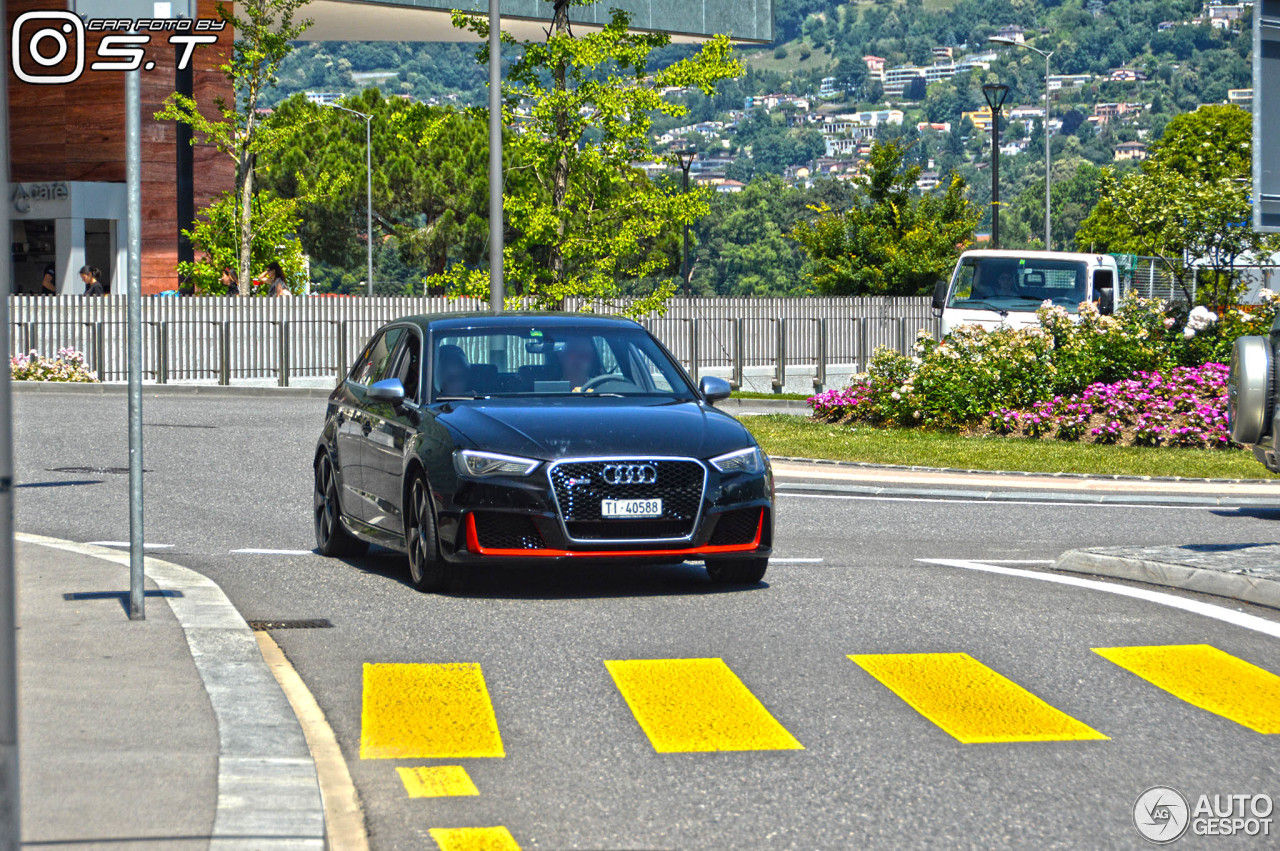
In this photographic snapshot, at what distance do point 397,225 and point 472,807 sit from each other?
2752 inches

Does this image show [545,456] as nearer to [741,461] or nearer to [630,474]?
[630,474]

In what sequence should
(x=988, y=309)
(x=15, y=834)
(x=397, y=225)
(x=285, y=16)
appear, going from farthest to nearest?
(x=397, y=225)
(x=285, y=16)
(x=988, y=309)
(x=15, y=834)

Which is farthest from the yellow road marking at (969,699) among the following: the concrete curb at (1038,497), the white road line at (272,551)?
the concrete curb at (1038,497)

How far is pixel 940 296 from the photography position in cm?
2711

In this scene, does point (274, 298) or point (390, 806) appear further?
point (274, 298)

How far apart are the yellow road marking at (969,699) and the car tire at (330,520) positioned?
4.39m

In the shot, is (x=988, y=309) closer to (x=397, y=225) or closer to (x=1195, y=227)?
(x=1195, y=227)

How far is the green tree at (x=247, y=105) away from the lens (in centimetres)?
3766

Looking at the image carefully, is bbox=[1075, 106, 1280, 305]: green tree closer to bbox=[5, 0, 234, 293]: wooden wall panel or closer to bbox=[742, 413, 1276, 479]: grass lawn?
bbox=[742, 413, 1276, 479]: grass lawn

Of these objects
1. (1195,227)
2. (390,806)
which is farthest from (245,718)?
(1195,227)

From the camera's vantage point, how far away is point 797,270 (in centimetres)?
16062

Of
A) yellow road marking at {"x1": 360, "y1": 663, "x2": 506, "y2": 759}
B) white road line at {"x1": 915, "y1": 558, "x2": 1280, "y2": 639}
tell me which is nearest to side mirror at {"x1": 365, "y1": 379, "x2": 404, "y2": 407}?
yellow road marking at {"x1": 360, "y1": 663, "x2": 506, "y2": 759}

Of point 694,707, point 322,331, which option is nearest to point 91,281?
point 322,331

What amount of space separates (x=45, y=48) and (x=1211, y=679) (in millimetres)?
41811
